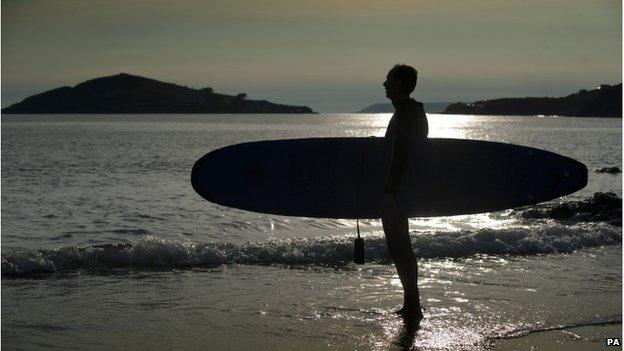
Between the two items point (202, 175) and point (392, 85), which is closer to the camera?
point (392, 85)

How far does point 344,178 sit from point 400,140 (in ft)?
6.50

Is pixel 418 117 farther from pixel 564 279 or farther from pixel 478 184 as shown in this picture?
pixel 564 279

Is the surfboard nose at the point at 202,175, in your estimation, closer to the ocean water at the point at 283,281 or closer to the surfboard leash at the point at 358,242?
the ocean water at the point at 283,281

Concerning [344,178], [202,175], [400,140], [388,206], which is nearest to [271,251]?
[202,175]

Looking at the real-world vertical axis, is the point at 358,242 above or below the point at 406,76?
below

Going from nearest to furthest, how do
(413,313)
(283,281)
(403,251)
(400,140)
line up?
(400,140), (403,251), (413,313), (283,281)

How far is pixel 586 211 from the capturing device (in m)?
15.6

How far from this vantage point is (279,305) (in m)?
6.92

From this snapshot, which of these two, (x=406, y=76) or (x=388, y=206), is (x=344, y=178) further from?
(x=406, y=76)

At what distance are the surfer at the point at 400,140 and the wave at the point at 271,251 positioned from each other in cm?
359

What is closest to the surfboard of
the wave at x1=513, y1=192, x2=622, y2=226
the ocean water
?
the ocean water

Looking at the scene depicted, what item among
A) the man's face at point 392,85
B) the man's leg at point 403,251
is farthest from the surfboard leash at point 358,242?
the man's face at point 392,85

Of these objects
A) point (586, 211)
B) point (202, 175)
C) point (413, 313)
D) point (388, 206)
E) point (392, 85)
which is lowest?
point (586, 211)

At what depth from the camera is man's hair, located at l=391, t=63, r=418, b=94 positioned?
19.3 feet
